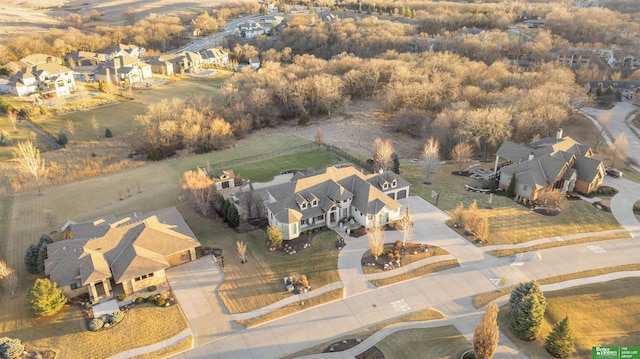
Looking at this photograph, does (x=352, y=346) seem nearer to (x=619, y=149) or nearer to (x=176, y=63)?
(x=619, y=149)

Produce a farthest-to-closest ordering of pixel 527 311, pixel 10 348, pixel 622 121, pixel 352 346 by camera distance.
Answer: pixel 622 121, pixel 352 346, pixel 527 311, pixel 10 348

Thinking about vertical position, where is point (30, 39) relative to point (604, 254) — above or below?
above

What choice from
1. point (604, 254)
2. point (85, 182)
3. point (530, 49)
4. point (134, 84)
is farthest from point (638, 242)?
point (134, 84)

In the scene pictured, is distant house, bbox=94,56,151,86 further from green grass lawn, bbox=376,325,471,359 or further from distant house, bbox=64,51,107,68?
green grass lawn, bbox=376,325,471,359

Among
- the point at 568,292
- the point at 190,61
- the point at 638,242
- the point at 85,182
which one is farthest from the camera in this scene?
the point at 190,61

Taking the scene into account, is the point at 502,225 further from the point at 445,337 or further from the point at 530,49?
the point at 530,49

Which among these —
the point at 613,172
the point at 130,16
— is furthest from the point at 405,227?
the point at 130,16
